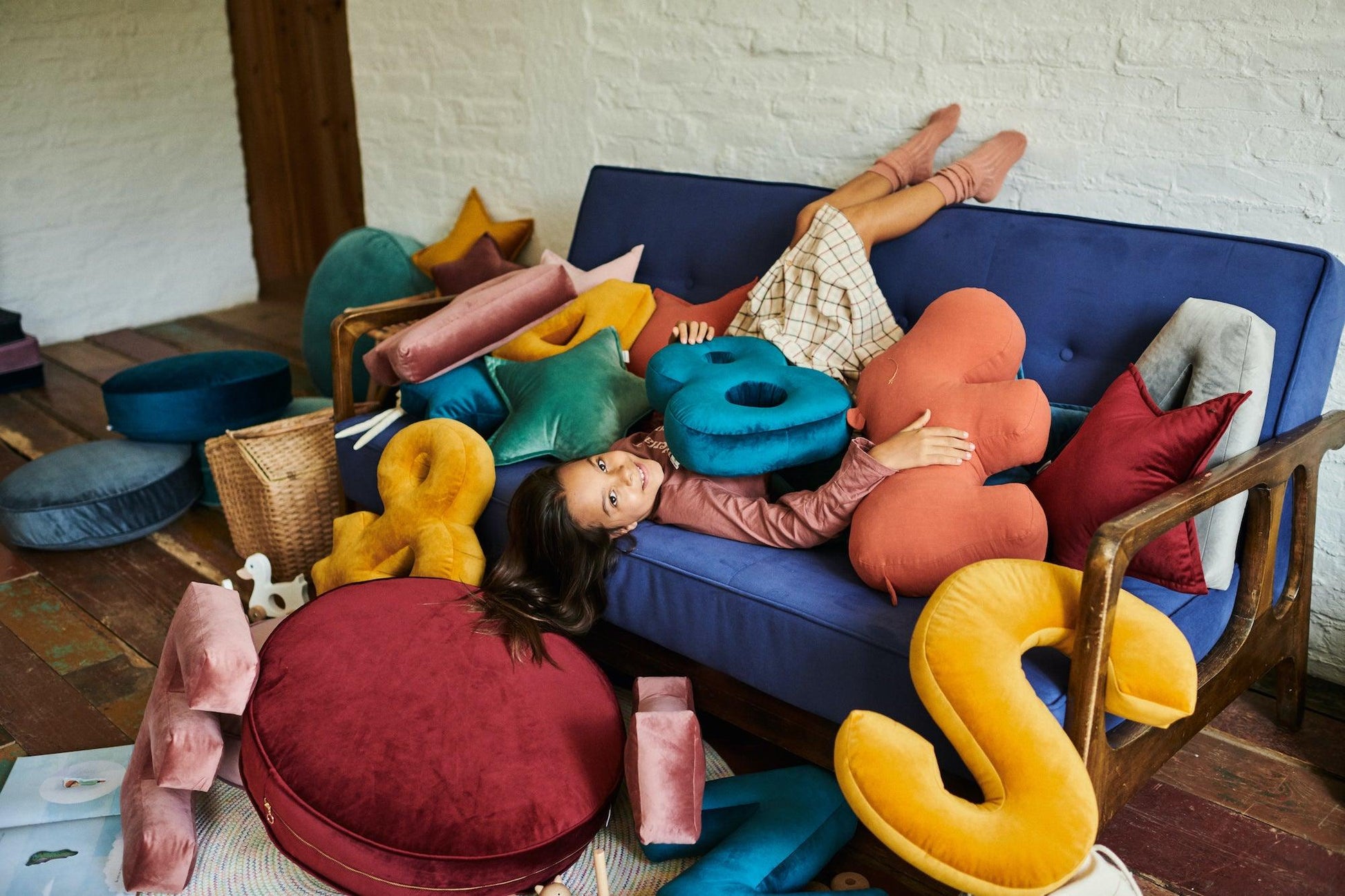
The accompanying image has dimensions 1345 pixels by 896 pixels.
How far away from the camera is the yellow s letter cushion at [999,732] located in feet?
4.72

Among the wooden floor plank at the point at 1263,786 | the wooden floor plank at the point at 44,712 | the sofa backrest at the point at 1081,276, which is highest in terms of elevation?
the sofa backrest at the point at 1081,276

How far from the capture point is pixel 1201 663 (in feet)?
6.11

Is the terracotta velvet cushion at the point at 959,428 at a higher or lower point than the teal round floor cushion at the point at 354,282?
higher

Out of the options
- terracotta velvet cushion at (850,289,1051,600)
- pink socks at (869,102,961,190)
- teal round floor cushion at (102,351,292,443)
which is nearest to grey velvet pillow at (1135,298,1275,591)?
terracotta velvet cushion at (850,289,1051,600)

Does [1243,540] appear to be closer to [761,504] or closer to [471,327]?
[761,504]

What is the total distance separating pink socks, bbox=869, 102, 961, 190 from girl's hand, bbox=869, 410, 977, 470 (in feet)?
2.65

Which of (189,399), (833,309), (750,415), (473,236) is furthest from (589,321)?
(189,399)

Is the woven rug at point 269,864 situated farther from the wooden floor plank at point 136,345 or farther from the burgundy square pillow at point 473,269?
the wooden floor plank at point 136,345

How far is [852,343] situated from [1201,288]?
0.68m

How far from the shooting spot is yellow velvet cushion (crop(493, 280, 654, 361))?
8.75ft

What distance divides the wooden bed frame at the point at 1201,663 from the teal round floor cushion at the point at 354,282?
1.95 meters

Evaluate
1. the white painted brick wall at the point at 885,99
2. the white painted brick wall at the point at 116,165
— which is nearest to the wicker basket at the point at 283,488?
the white painted brick wall at the point at 885,99

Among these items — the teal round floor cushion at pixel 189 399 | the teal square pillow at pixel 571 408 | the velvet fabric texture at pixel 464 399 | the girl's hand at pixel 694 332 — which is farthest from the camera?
the teal round floor cushion at pixel 189 399

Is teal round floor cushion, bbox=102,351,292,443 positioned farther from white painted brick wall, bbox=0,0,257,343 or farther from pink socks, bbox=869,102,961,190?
white painted brick wall, bbox=0,0,257,343
